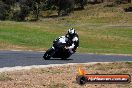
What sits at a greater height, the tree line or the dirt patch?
the dirt patch

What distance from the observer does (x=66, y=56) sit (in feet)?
79.8

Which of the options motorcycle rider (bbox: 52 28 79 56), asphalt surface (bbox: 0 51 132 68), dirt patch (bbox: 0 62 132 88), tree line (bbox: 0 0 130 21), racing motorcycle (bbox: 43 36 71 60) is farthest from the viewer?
tree line (bbox: 0 0 130 21)

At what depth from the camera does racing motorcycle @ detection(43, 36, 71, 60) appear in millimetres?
23814

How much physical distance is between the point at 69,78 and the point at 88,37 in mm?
35317

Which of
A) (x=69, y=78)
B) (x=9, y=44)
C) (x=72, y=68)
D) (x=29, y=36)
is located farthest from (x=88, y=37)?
(x=69, y=78)

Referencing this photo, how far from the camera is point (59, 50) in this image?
2414 cm

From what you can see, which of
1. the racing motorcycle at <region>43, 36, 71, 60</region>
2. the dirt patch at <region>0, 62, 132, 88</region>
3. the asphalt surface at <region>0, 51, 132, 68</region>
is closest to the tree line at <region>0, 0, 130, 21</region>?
the asphalt surface at <region>0, 51, 132, 68</region>

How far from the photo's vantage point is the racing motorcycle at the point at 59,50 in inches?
938

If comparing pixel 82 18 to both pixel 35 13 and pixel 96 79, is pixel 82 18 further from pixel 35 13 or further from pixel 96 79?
pixel 96 79

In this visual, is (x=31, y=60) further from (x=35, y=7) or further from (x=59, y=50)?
(x=35, y=7)

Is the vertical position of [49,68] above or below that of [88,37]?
above

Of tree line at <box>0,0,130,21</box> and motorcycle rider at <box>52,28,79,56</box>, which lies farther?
tree line at <box>0,0,130,21</box>

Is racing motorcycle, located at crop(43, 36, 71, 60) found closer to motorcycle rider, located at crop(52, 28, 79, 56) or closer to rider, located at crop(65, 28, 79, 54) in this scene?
motorcycle rider, located at crop(52, 28, 79, 56)

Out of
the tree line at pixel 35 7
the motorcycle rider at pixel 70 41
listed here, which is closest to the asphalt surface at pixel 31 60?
the motorcycle rider at pixel 70 41
